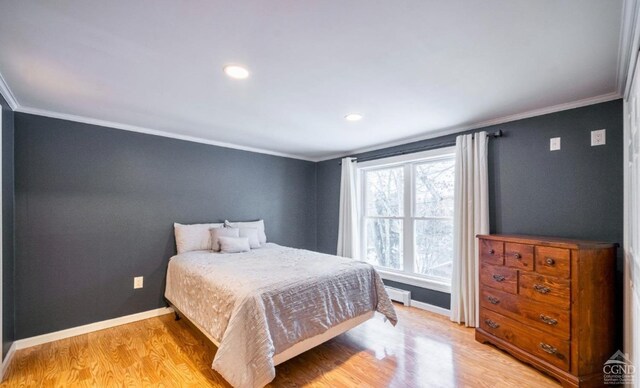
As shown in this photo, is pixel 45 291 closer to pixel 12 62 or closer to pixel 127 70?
pixel 12 62

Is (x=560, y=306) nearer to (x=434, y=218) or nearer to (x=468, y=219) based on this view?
A: (x=468, y=219)

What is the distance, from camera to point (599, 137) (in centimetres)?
224

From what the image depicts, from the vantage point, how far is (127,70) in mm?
1802

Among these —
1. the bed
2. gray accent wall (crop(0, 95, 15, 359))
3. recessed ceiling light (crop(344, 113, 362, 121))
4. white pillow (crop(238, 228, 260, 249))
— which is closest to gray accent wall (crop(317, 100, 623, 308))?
recessed ceiling light (crop(344, 113, 362, 121))

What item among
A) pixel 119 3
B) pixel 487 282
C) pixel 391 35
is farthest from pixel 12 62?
pixel 487 282

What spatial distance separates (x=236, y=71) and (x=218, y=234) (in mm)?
2139

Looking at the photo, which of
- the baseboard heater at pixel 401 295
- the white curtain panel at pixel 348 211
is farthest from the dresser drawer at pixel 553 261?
the white curtain panel at pixel 348 211

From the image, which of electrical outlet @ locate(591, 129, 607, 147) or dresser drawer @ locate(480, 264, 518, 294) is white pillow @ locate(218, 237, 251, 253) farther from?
electrical outlet @ locate(591, 129, 607, 147)

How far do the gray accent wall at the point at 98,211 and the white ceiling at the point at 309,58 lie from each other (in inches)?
14.9

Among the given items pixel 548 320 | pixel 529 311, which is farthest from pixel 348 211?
pixel 548 320

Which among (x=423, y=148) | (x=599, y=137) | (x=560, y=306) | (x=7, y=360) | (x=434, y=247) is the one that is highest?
(x=423, y=148)

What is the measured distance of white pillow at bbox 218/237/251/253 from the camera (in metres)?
3.20

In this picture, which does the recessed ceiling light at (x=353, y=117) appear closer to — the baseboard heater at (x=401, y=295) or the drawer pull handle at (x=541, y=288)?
the drawer pull handle at (x=541, y=288)

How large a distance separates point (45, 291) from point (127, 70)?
2.32 m
